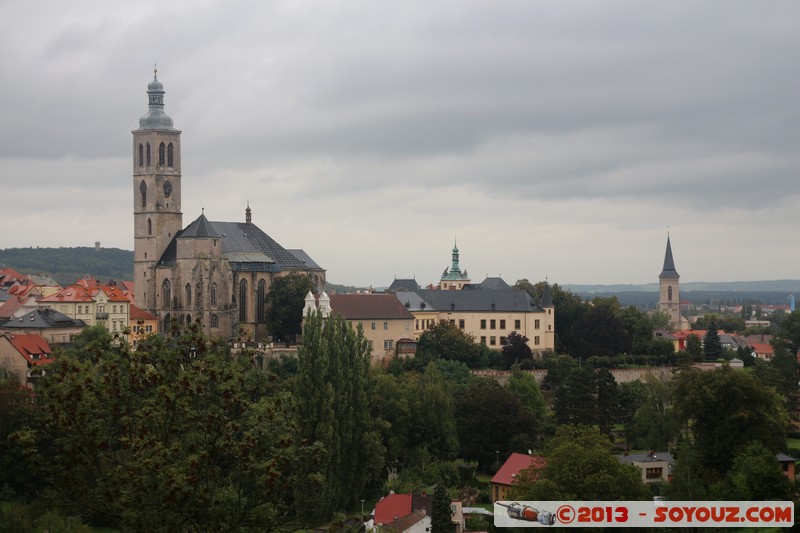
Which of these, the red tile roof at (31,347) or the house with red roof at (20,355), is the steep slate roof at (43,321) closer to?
the red tile roof at (31,347)

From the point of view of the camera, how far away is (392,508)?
60.0m

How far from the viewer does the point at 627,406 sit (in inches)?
3418

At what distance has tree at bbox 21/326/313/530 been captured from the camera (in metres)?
33.3

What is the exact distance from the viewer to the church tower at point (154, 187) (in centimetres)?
10925

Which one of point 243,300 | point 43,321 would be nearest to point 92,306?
point 43,321

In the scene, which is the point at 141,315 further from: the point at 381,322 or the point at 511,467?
the point at 511,467

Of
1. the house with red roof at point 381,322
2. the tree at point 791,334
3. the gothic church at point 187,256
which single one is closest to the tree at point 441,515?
the house with red roof at point 381,322

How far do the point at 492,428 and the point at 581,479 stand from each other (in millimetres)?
22713

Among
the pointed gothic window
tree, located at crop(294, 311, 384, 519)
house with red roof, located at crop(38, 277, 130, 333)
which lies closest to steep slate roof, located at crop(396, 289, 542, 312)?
the pointed gothic window

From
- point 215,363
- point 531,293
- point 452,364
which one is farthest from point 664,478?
Result: point 531,293

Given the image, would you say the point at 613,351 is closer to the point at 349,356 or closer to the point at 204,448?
the point at 349,356

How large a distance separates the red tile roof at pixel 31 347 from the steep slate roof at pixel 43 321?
20.2 feet

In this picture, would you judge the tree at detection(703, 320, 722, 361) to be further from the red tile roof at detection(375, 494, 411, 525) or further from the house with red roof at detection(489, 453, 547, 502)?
the red tile roof at detection(375, 494, 411, 525)

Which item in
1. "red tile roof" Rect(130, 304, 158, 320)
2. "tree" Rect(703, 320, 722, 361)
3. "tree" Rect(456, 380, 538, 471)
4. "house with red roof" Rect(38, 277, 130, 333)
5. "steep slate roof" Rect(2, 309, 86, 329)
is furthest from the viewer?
"tree" Rect(703, 320, 722, 361)
